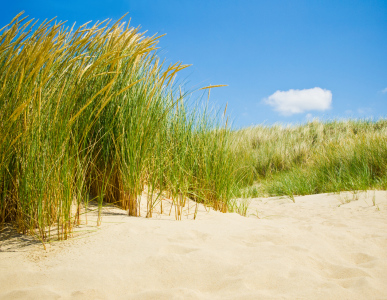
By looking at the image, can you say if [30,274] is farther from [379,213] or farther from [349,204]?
[349,204]

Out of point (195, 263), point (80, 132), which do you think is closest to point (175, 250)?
point (195, 263)

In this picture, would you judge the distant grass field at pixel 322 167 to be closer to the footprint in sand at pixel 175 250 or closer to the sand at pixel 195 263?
the sand at pixel 195 263

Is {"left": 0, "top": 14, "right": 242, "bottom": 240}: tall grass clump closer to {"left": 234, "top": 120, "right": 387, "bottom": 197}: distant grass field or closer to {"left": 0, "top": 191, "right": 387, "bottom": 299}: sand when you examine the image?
{"left": 0, "top": 191, "right": 387, "bottom": 299}: sand

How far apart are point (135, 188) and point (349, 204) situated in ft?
9.64

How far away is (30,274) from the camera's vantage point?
1.49 metres

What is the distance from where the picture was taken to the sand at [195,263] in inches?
53.8

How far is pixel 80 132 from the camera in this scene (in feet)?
7.16

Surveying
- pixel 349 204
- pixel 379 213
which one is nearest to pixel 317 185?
pixel 349 204

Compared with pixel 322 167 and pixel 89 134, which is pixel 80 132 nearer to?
pixel 89 134

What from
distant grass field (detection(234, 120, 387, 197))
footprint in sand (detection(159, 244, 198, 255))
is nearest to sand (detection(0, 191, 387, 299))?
footprint in sand (detection(159, 244, 198, 255))

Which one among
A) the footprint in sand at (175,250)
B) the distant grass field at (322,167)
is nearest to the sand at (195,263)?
the footprint in sand at (175,250)

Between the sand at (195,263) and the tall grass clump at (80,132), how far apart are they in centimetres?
20

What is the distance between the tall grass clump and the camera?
172cm

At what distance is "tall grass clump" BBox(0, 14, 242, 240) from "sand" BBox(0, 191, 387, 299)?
8.0 inches
